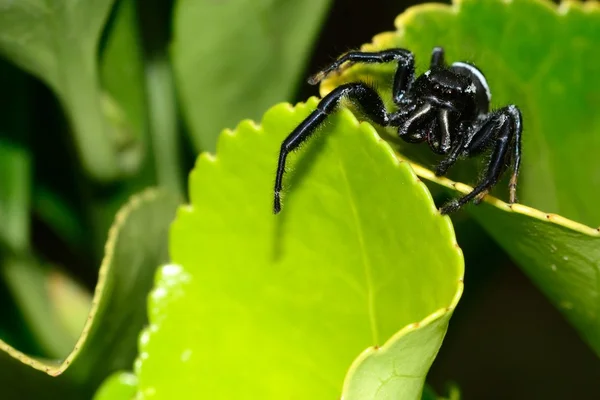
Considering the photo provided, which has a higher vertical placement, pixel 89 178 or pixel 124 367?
pixel 89 178

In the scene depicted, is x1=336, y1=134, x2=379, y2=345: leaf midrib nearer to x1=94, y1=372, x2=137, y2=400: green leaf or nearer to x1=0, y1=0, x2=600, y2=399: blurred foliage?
x1=0, y1=0, x2=600, y2=399: blurred foliage

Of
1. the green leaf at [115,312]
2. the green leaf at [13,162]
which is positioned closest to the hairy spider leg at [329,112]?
the green leaf at [115,312]

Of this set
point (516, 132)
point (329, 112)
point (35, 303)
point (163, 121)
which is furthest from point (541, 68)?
point (35, 303)

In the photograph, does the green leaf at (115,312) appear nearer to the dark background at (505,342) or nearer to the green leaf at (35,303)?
the green leaf at (35,303)

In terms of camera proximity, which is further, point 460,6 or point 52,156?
point 52,156

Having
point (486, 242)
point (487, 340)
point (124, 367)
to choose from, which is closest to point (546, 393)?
point (487, 340)

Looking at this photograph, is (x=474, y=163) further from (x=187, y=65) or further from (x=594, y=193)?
(x=187, y=65)
